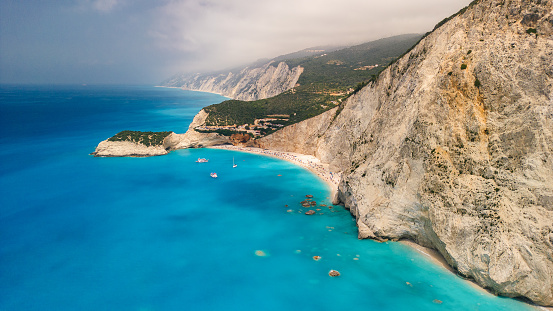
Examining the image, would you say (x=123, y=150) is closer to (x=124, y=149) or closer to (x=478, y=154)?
(x=124, y=149)

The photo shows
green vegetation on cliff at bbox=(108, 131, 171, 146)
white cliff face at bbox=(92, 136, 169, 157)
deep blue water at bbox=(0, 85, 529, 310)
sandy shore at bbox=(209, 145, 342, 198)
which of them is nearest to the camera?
deep blue water at bbox=(0, 85, 529, 310)

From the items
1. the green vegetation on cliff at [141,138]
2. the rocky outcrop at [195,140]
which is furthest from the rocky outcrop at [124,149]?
the rocky outcrop at [195,140]

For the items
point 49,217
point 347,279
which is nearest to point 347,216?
point 347,279

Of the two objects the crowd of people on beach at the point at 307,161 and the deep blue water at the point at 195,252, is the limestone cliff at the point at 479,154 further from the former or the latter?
the crowd of people on beach at the point at 307,161

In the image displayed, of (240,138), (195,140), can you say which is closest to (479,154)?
(240,138)

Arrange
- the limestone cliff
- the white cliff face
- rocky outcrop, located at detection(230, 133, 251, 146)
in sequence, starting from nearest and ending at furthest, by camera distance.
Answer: the limestone cliff < the white cliff face < rocky outcrop, located at detection(230, 133, 251, 146)

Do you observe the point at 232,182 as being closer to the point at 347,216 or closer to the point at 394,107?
the point at 347,216

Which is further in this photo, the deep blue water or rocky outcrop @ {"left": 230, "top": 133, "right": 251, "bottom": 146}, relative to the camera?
rocky outcrop @ {"left": 230, "top": 133, "right": 251, "bottom": 146}

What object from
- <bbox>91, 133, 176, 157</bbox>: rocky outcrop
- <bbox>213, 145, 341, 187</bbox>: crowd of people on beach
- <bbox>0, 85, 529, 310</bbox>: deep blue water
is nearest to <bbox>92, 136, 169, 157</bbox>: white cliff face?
<bbox>91, 133, 176, 157</bbox>: rocky outcrop

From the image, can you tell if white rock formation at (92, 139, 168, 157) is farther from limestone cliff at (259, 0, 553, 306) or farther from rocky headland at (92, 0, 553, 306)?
limestone cliff at (259, 0, 553, 306)
